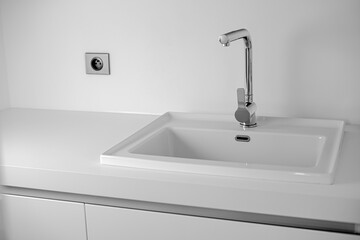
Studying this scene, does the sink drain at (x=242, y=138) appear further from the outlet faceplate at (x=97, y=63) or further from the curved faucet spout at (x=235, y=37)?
the outlet faceplate at (x=97, y=63)

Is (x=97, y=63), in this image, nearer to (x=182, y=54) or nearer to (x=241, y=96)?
(x=182, y=54)

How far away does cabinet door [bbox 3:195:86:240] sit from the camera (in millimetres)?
1349

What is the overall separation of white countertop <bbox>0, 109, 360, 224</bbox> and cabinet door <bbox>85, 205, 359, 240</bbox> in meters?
0.04

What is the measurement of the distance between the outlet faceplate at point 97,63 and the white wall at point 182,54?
0.02m

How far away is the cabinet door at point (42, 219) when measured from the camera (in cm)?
135

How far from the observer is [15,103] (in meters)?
2.09

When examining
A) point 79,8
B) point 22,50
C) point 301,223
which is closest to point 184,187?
point 301,223

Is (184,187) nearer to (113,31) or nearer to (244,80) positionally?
(244,80)

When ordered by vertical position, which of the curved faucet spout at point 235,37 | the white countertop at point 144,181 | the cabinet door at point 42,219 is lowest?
the cabinet door at point 42,219

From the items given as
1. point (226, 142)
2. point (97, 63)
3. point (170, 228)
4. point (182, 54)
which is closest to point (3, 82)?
point (97, 63)

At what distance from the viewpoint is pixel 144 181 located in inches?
49.0

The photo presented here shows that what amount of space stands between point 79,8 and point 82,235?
0.90 meters

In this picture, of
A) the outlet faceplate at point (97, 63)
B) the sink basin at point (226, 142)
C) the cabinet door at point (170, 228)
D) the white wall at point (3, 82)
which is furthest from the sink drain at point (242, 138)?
the white wall at point (3, 82)

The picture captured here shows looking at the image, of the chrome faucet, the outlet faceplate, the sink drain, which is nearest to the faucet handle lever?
the chrome faucet
